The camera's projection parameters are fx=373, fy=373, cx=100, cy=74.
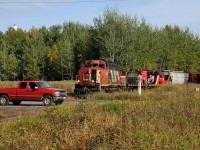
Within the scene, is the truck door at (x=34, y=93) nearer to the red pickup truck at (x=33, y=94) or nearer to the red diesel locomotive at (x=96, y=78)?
the red pickup truck at (x=33, y=94)

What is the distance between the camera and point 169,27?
94.0 metres

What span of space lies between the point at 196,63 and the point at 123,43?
62.1 feet

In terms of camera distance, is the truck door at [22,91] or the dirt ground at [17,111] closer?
the dirt ground at [17,111]

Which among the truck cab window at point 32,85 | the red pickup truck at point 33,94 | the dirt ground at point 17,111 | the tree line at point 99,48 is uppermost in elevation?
the tree line at point 99,48

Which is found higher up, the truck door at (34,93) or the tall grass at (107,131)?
the truck door at (34,93)

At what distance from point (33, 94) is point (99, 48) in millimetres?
45525

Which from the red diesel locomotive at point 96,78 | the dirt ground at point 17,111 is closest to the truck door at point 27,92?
the dirt ground at point 17,111

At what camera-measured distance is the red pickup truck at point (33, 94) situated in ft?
92.5

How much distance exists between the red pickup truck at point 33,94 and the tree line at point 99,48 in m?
40.5

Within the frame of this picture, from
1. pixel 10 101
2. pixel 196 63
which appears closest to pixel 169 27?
pixel 196 63

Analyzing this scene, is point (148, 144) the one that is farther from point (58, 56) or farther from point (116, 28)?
point (58, 56)

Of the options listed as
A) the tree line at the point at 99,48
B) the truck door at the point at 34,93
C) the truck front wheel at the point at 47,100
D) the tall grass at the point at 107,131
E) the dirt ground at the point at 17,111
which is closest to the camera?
the tall grass at the point at 107,131

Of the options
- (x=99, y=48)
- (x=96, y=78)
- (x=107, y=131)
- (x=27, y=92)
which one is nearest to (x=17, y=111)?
(x=27, y=92)

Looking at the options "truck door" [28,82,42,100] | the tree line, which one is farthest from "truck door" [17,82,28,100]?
the tree line
